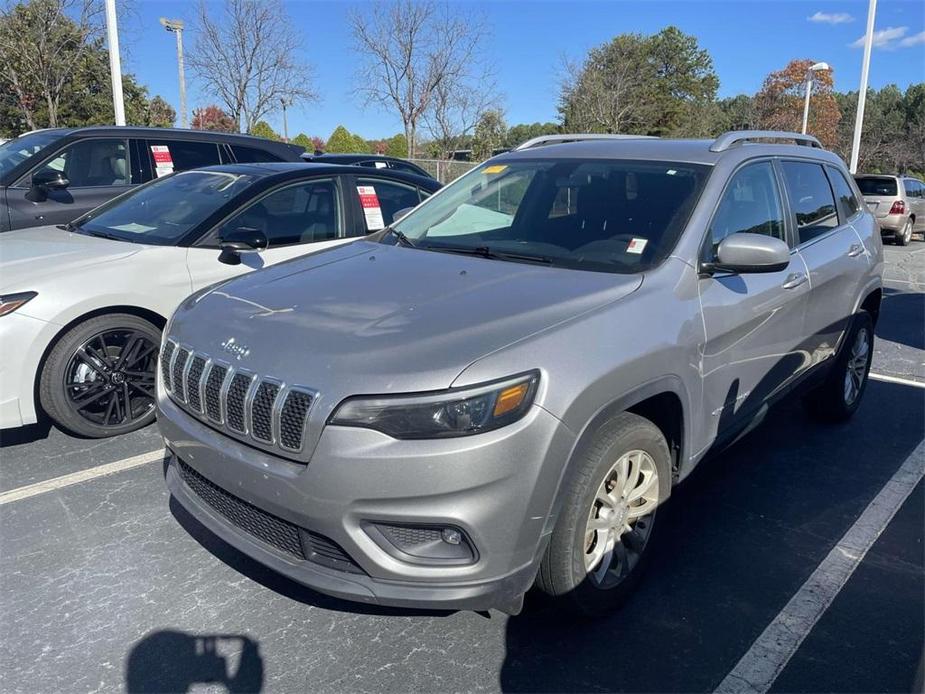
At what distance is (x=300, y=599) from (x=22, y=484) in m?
1.93

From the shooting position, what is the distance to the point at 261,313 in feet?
8.90

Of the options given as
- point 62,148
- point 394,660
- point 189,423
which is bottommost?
point 394,660

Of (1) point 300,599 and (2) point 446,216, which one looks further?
(2) point 446,216

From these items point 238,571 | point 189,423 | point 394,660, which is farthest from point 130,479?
point 394,660

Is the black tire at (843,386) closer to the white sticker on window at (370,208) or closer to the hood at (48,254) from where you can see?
the white sticker on window at (370,208)

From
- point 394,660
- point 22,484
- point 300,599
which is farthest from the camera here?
point 22,484

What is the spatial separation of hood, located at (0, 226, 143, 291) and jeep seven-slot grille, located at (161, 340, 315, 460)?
5.78 ft

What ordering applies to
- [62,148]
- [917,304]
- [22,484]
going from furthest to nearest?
1. [917,304]
2. [62,148]
3. [22,484]

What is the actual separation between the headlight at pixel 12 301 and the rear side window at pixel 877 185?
18.9 meters

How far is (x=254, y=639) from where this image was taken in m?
2.64

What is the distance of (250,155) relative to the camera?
8.09 meters

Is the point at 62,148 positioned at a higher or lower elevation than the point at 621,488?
higher

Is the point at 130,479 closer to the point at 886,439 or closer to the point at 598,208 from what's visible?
the point at 598,208

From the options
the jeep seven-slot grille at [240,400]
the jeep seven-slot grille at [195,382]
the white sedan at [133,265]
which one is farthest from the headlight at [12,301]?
the jeep seven-slot grille at [195,382]
